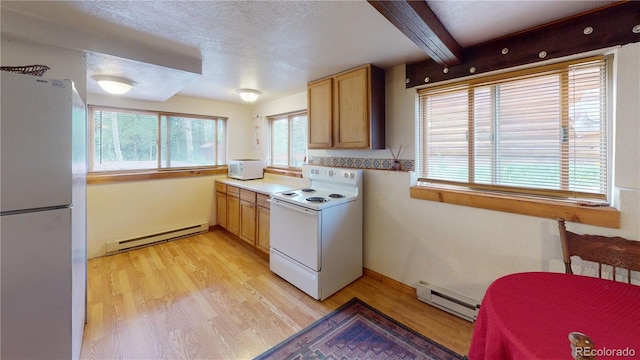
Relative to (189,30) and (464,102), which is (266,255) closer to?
(189,30)

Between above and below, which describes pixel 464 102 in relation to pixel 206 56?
below

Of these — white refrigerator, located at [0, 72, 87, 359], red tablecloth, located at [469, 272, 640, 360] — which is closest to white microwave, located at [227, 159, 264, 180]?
white refrigerator, located at [0, 72, 87, 359]

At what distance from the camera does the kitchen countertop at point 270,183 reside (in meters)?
3.19

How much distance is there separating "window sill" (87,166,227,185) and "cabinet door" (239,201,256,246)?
1.01 meters

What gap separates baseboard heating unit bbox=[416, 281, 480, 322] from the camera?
193 centimetres

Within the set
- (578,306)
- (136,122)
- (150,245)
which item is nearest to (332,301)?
(578,306)

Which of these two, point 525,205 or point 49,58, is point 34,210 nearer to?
point 49,58

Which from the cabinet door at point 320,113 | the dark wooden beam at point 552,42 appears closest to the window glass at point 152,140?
the cabinet door at point 320,113

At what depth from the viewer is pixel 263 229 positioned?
304 centimetres

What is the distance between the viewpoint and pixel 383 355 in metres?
1.65

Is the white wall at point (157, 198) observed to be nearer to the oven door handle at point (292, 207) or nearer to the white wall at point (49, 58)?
the white wall at point (49, 58)

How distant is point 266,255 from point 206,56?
2.16 meters

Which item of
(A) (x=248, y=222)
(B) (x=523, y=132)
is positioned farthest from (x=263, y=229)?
(B) (x=523, y=132)

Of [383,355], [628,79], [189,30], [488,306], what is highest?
[189,30]
